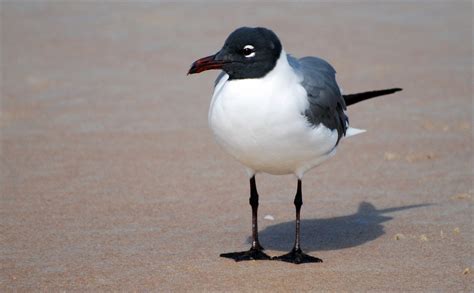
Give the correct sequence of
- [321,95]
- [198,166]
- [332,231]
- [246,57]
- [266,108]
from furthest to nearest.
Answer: [198,166]
[332,231]
[321,95]
[246,57]
[266,108]

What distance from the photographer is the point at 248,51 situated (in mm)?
4926

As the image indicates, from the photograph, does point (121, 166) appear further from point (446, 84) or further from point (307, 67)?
point (446, 84)

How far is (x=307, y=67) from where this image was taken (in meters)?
5.39

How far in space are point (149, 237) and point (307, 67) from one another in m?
1.40

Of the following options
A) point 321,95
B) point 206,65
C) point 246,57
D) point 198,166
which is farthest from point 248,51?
point 198,166

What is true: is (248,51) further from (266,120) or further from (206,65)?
(266,120)

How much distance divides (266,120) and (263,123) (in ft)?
0.07

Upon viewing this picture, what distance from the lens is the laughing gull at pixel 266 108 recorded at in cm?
479

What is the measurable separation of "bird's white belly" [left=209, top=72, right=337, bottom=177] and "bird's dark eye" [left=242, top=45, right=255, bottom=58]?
0.49ft

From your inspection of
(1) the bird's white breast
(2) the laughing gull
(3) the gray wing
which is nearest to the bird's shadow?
(2) the laughing gull

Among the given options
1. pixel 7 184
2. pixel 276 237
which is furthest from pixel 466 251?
pixel 7 184

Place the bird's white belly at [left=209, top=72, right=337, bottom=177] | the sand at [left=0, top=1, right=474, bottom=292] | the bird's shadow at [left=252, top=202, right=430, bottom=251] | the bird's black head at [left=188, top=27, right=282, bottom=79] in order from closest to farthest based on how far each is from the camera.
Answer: the bird's white belly at [left=209, top=72, right=337, bottom=177]
the bird's black head at [left=188, top=27, right=282, bottom=79]
the sand at [left=0, top=1, right=474, bottom=292]
the bird's shadow at [left=252, top=202, right=430, bottom=251]

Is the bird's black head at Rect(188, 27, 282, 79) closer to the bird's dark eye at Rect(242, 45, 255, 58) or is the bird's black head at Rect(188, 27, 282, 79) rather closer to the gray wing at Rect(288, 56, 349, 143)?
the bird's dark eye at Rect(242, 45, 255, 58)

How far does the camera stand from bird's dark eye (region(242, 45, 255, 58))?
4.92 meters
